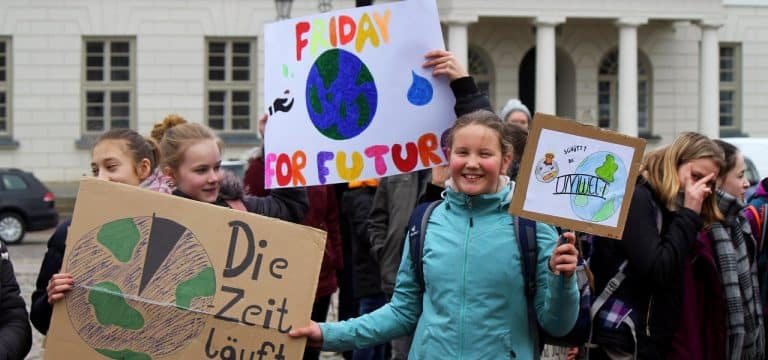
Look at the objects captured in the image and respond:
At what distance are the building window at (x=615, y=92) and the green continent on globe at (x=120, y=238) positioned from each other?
105ft

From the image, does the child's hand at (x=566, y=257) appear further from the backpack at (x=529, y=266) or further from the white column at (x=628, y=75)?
the white column at (x=628, y=75)

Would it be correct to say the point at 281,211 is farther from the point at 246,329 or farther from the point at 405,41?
the point at 246,329

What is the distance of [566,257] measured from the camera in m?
3.54

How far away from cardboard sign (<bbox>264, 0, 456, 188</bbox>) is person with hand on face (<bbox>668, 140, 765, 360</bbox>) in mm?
1100

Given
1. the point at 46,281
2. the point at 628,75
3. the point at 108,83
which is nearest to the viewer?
the point at 46,281

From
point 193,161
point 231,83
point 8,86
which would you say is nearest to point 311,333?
point 193,161

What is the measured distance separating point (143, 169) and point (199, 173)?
0.22 m

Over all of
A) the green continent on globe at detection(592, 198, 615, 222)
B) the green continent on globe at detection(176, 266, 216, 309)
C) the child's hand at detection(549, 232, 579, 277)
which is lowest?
the green continent on globe at detection(176, 266, 216, 309)

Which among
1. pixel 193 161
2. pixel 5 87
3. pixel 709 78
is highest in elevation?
pixel 709 78

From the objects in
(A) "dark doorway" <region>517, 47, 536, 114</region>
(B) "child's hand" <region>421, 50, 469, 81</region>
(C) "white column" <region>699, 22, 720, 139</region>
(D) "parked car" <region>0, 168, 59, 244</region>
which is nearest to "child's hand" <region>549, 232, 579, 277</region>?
(B) "child's hand" <region>421, 50, 469, 81</region>

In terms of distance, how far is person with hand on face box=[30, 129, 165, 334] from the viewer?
167 inches

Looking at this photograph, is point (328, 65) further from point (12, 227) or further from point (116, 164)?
point (12, 227)

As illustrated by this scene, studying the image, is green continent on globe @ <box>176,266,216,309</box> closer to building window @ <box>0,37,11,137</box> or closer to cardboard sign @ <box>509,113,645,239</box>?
cardboard sign @ <box>509,113,645,239</box>

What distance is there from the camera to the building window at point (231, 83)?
107 feet
